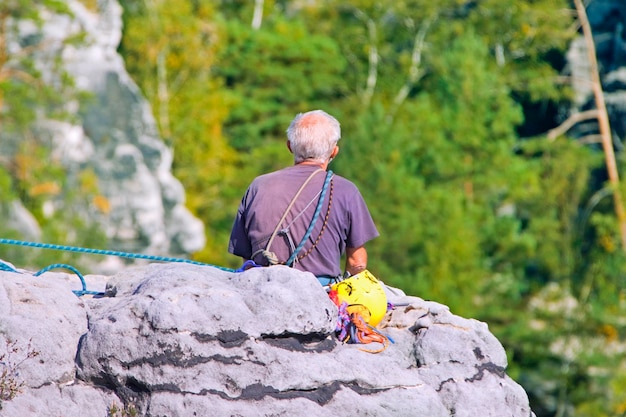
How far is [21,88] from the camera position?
2723cm

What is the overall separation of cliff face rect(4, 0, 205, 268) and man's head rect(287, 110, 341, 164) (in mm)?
24094

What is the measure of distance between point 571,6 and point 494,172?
8283 millimetres

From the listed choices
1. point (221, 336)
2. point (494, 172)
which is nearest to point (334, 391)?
point (221, 336)

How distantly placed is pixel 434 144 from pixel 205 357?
27.2 metres

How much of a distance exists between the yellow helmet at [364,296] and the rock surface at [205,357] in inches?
7.9

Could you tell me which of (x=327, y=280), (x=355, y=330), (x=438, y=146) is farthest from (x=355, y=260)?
(x=438, y=146)

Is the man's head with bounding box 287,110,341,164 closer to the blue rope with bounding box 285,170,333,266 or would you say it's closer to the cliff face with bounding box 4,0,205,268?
the blue rope with bounding box 285,170,333,266

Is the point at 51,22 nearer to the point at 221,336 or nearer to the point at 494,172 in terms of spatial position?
the point at 494,172

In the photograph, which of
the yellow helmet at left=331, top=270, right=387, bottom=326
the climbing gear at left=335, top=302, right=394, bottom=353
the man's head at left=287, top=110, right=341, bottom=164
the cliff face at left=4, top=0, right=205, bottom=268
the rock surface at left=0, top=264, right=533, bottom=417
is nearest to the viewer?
the rock surface at left=0, top=264, right=533, bottom=417

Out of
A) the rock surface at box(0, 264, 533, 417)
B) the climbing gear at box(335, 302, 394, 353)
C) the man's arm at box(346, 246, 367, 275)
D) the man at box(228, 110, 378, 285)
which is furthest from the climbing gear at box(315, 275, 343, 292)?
the rock surface at box(0, 264, 533, 417)

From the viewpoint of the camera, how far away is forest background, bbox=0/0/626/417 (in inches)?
1083

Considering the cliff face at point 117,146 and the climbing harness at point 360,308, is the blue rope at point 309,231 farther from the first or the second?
the cliff face at point 117,146

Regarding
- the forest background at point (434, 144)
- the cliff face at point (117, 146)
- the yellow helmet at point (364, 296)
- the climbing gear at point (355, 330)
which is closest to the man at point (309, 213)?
the yellow helmet at point (364, 296)

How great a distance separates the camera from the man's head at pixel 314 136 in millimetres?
5832
